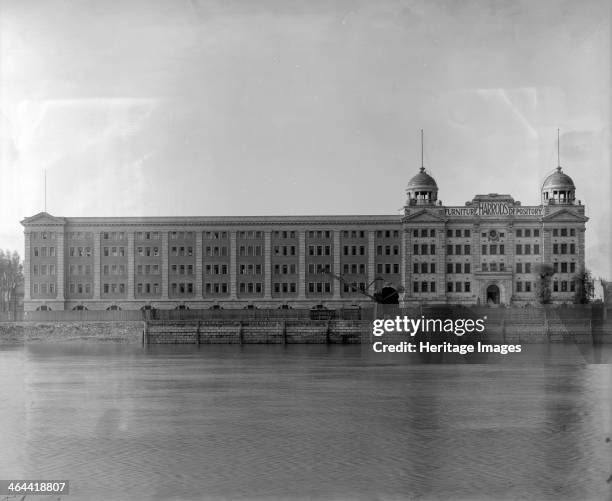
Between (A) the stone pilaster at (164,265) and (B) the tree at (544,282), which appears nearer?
(B) the tree at (544,282)

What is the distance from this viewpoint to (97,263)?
372 ft

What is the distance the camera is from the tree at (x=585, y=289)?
10404 cm

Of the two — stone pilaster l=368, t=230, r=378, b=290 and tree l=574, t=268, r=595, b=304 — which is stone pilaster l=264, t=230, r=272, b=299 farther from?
tree l=574, t=268, r=595, b=304

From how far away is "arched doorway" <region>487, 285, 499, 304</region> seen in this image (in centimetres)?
11931

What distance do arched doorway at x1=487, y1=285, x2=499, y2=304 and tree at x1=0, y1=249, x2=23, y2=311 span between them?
178 feet

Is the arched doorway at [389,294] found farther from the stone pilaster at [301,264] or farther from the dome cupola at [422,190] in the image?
the dome cupola at [422,190]

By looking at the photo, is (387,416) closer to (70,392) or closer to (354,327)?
(70,392)

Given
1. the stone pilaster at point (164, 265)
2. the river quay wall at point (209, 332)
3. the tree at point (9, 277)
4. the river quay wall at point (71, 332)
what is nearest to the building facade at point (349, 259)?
the stone pilaster at point (164, 265)

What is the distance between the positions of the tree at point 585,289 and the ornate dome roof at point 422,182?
869 inches

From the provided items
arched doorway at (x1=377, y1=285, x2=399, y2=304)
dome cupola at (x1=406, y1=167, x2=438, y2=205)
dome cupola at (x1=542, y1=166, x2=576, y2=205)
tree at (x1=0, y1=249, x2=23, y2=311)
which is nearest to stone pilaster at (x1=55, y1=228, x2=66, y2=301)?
tree at (x1=0, y1=249, x2=23, y2=311)

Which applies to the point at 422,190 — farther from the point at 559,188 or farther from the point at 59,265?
the point at 59,265

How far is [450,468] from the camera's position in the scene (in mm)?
22094

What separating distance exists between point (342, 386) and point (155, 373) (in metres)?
11.3

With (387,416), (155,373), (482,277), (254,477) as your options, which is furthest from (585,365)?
(482,277)
